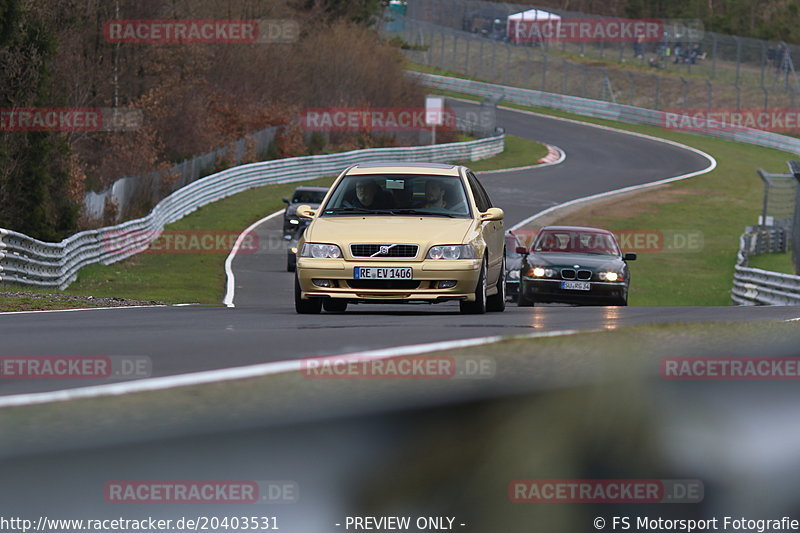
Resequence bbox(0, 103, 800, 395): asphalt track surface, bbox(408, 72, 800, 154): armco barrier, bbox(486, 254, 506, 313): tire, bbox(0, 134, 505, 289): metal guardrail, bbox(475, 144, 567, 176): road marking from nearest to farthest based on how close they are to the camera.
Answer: bbox(0, 103, 800, 395): asphalt track surface < bbox(486, 254, 506, 313): tire < bbox(0, 134, 505, 289): metal guardrail < bbox(475, 144, 567, 176): road marking < bbox(408, 72, 800, 154): armco barrier

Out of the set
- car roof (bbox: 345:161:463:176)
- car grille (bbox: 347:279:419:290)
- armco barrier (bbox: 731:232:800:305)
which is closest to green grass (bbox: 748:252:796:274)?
armco barrier (bbox: 731:232:800:305)

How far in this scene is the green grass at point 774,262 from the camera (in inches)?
1324

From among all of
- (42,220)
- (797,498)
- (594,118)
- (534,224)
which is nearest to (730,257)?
(534,224)

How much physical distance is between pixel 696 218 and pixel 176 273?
24318 mm

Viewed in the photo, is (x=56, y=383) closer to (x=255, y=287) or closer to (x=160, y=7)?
(x=255, y=287)

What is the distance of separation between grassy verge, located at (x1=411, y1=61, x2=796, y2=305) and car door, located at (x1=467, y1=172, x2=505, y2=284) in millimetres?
14376

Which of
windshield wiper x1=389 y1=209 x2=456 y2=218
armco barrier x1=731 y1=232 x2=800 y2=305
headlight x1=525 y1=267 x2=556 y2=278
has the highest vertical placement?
windshield wiper x1=389 y1=209 x2=456 y2=218

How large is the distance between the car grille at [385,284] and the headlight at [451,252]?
319mm

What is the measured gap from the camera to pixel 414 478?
288 cm

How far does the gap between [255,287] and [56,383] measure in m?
22.6

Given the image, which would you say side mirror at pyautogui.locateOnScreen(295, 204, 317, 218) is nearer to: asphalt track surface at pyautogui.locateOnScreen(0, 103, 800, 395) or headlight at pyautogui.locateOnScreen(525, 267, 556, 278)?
asphalt track surface at pyautogui.locateOnScreen(0, 103, 800, 395)

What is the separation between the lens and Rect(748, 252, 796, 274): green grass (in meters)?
33.6

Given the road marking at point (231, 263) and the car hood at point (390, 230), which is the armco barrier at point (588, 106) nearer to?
the road marking at point (231, 263)

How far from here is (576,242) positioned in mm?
20656
